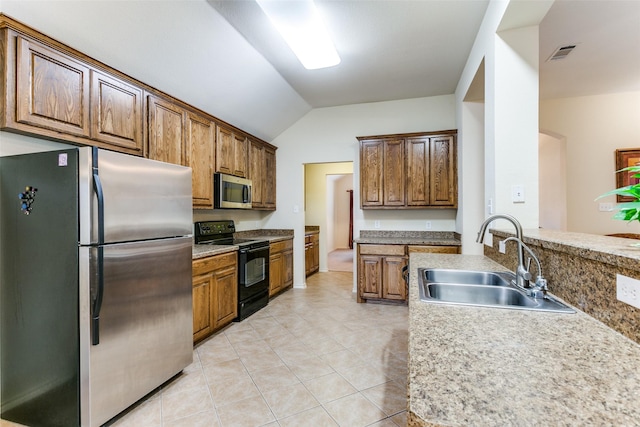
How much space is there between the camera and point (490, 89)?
2.27 metres

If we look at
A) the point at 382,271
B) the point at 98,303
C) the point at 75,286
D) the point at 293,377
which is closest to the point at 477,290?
the point at 293,377

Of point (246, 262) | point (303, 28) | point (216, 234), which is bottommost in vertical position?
point (246, 262)

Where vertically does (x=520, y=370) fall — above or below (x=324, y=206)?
below

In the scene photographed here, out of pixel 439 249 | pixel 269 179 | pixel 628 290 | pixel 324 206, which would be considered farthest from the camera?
pixel 324 206

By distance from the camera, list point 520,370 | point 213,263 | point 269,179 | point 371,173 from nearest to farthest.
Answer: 1. point 520,370
2. point 213,263
3. point 371,173
4. point 269,179

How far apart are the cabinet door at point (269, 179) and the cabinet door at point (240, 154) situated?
0.53 m

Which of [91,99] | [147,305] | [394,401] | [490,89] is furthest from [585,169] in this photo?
[91,99]

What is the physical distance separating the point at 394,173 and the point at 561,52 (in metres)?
2.12

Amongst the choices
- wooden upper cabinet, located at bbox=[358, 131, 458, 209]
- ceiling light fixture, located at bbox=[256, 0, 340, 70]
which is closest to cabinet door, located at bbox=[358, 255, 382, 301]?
wooden upper cabinet, located at bbox=[358, 131, 458, 209]

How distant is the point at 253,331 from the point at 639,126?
5.75 meters

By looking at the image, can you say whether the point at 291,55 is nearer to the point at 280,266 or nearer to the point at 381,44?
the point at 381,44

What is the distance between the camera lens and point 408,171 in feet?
13.4

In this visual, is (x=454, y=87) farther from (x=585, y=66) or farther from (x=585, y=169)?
(x=585, y=169)

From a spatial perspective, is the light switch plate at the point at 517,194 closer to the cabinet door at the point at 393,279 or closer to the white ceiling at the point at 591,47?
the white ceiling at the point at 591,47
